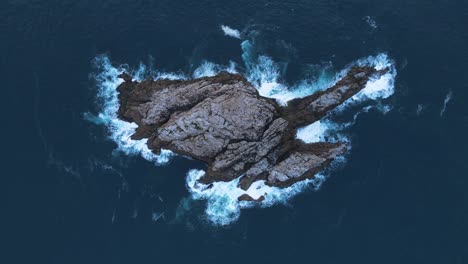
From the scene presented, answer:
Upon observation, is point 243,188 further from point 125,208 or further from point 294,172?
point 125,208

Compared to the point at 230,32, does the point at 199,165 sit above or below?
below

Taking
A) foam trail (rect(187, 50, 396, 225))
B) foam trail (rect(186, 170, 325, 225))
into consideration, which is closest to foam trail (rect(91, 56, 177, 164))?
foam trail (rect(186, 170, 325, 225))

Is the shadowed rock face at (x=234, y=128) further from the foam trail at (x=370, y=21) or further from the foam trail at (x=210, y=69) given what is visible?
the foam trail at (x=370, y=21)

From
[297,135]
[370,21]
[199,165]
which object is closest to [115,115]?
[199,165]

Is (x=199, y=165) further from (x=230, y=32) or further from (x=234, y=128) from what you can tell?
(x=230, y=32)

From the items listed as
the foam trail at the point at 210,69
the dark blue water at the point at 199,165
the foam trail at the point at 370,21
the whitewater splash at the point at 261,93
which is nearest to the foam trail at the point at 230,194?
the whitewater splash at the point at 261,93
